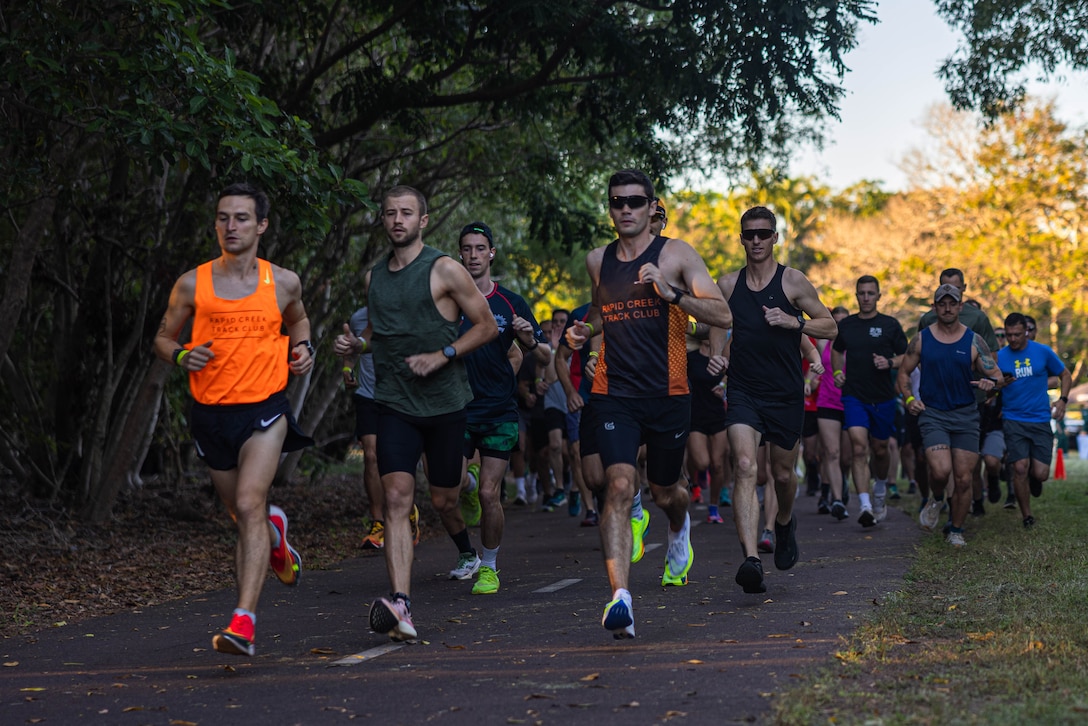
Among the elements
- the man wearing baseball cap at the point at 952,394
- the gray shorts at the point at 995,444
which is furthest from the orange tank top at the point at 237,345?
the gray shorts at the point at 995,444

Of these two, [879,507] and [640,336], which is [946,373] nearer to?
[879,507]

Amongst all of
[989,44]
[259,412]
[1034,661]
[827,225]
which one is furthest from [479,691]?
[827,225]

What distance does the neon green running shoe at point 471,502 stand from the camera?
10141mm

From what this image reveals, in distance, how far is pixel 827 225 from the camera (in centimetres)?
5534

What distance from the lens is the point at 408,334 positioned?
7.33 meters

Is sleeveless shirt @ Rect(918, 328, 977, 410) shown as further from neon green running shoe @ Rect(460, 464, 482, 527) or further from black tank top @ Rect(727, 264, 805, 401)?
neon green running shoe @ Rect(460, 464, 482, 527)

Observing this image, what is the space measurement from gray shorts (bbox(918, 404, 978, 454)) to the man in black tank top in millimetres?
3069

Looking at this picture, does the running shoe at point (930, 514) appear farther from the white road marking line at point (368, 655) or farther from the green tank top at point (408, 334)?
the white road marking line at point (368, 655)

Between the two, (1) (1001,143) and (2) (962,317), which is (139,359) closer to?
(2) (962,317)

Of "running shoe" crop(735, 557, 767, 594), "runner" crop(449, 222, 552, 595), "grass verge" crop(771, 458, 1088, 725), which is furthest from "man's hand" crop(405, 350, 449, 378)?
"grass verge" crop(771, 458, 1088, 725)

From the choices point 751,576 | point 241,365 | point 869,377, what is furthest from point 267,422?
point 869,377

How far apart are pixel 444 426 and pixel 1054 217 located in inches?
1442

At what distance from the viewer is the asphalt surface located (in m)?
5.45

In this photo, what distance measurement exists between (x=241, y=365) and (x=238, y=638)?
1327 mm
